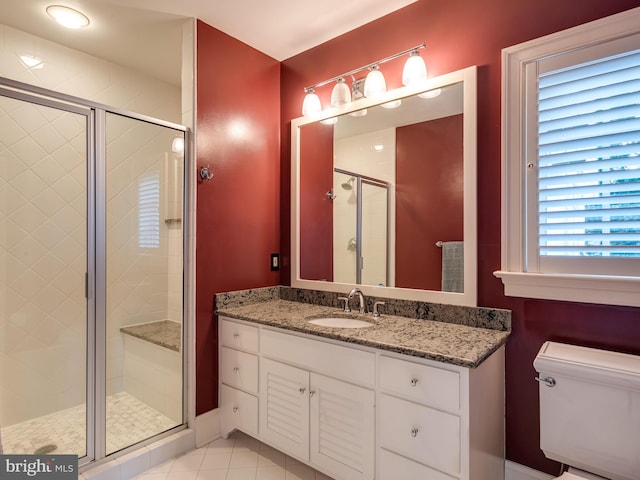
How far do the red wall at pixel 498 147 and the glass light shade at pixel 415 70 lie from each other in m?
0.08

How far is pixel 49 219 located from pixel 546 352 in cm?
253

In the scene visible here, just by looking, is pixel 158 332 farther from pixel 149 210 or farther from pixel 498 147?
pixel 498 147

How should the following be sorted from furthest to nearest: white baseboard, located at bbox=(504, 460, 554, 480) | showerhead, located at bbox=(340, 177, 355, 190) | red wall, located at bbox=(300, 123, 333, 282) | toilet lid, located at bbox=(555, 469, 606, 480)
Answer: red wall, located at bbox=(300, 123, 333, 282) → showerhead, located at bbox=(340, 177, 355, 190) → white baseboard, located at bbox=(504, 460, 554, 480) → toilet lid, located at bbox=(555, 469, 606, 480)

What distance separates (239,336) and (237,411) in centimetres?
43

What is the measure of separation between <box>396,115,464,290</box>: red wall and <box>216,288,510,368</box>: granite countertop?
9.5 inches

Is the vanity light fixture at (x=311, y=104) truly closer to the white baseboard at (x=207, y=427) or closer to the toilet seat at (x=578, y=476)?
the white baseboard at (x=207, y=427)

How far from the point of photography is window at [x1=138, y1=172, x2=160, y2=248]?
83.8 inches

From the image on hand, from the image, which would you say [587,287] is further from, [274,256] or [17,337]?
[17,337]

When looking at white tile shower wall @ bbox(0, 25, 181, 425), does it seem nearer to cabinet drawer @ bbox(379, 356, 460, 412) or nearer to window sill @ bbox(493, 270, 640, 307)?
cabinet drawer @ bbox(379, 356, 460, 412)

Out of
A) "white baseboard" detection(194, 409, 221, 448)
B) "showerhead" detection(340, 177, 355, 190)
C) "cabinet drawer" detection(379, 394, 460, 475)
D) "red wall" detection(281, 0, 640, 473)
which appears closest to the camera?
"cabinet drawer" detection(379, 394, 460, 475)

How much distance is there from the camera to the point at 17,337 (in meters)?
1.94

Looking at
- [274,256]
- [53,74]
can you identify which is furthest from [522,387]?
[53,74]

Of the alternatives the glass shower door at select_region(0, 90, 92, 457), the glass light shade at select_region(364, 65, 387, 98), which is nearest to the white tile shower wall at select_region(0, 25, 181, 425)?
the glass shower door at select_region(0, 90, 92, 457)

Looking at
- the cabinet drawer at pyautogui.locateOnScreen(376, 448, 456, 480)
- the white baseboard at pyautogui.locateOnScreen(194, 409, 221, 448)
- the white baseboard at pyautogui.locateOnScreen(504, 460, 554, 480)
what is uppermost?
the cabinet drawer at pyautogui.locateOnScreen(376, 448, 456, 480)
